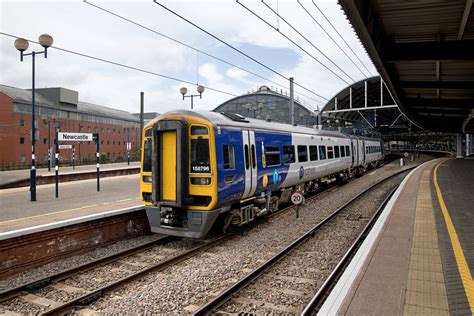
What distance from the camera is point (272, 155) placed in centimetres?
1108

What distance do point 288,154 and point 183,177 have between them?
16.6ft

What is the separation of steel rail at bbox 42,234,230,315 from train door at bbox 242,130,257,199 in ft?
5.47

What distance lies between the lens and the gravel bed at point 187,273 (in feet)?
18.5

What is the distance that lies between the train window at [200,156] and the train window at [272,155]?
2.77m

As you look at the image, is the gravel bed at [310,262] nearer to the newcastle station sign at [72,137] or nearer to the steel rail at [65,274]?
the steel rail at [65,274]

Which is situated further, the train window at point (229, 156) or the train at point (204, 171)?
the train window at point (229, 156)

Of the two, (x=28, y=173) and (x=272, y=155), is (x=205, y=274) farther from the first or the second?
(x=28, y=173)

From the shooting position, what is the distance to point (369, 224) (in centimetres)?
1056

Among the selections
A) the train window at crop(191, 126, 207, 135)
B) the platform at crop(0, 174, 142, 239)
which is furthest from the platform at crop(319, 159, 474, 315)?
the platform at crop(0, 174, 142, 239)

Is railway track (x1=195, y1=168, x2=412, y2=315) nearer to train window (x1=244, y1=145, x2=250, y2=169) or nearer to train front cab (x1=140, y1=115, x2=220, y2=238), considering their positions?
train front cab (x1=140, y1=115, x2=220, y2=238)

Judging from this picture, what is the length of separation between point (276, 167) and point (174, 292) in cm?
614

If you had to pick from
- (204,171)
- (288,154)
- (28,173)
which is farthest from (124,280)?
(28,173)

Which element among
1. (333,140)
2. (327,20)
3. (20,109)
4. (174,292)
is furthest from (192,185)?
(20,109)

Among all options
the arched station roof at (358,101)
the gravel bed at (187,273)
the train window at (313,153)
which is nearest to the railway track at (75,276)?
the gravel bed at (187,273)
